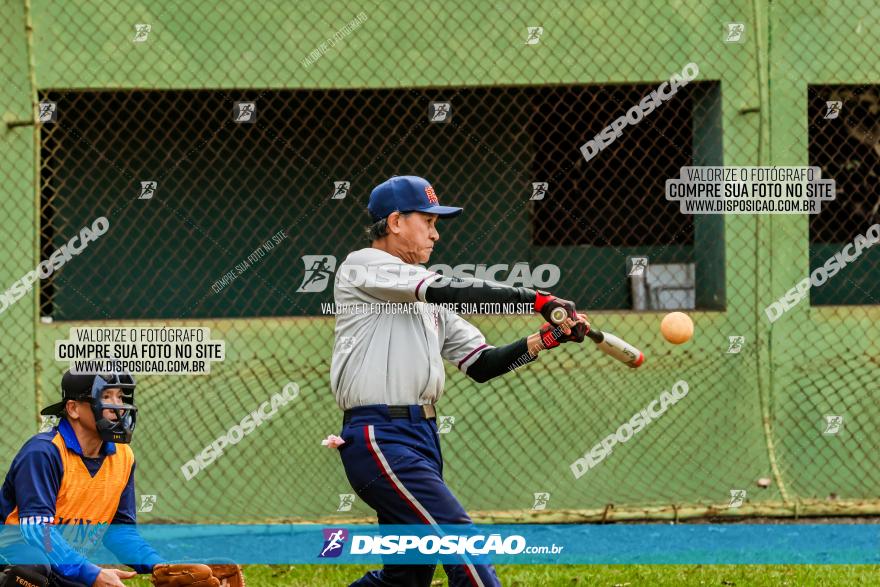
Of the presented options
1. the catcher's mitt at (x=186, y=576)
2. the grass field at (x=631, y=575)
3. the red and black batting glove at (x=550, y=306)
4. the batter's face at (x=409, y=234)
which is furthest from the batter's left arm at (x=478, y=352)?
the grass field at (x=631, y=575)

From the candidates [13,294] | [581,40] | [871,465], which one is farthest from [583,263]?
[13,294]

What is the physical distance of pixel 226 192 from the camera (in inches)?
341

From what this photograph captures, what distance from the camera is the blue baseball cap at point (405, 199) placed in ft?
15.9

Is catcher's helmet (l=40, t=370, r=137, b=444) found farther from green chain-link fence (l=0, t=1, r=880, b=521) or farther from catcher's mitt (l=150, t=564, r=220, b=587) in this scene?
green chain-link fence (l=0, t=1, r=880, b=521)

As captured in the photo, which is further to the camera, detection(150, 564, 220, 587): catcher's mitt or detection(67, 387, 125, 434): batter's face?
detection(67, 387, 125, 434): batter's face

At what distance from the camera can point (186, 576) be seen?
4.36 meters

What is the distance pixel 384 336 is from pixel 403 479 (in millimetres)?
578

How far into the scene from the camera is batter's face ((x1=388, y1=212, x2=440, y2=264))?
191 inches

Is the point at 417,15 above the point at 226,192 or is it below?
above

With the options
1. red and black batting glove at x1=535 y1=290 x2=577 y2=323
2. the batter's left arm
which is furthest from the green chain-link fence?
red and black batting glove at x1=535 y1=290 x2=577 y2=323

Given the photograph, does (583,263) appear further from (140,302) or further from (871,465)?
(140,302)

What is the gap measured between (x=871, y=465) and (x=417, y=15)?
4.26m

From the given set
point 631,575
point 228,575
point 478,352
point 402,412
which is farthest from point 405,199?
point 631,575

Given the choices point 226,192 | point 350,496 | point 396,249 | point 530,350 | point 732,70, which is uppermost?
point 732,70
